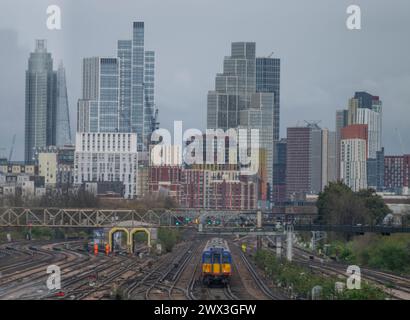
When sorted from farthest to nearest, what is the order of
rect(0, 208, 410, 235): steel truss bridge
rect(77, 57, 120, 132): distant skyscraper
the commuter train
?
rect(77, 57, 120, 132): distant skyscraper, rect(0, 208, 410, 235): steel truss bridge, the commuter train

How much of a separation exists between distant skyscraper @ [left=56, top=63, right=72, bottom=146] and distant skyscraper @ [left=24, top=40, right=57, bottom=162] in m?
0.50

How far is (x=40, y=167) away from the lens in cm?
6938

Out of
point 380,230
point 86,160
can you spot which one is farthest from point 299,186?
point 380,230

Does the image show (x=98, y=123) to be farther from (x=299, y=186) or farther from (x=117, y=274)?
(x=117, y=274)

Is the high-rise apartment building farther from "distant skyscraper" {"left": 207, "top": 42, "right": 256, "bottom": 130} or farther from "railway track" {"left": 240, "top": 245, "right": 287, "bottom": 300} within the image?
"railway track" {"left": 240, "top": 245, "right": 287, "bottom": 300}

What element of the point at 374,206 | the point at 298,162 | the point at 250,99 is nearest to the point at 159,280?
the point at 374,206

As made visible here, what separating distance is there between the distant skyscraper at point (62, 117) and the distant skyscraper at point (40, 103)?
0.50 m

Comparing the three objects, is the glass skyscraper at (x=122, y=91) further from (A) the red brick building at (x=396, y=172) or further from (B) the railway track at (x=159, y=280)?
(B) the railway track at (x=159, y=280)

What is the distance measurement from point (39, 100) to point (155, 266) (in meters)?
56.3

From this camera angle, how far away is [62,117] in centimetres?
8006

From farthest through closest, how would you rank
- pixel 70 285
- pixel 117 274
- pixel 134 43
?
pixel 134 43
pixel 117 274
pixel 70 285

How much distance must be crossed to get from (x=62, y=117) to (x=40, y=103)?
10.2ft

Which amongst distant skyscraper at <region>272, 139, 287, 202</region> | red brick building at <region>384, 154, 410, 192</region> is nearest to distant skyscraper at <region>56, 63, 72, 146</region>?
distant skyscraper at <region>272, 139, 287, 202</region>

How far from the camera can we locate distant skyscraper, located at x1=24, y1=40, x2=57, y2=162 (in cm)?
7429
